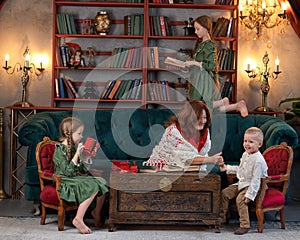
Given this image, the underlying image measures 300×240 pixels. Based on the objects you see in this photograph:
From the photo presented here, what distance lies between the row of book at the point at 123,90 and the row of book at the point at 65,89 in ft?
1.10

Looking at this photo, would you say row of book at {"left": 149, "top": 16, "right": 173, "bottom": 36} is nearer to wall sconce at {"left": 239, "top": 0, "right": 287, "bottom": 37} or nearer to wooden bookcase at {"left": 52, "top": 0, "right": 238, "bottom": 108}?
wooden bookcase at {"left": 52, "top": 0, "right": 238, "bottom": 108}

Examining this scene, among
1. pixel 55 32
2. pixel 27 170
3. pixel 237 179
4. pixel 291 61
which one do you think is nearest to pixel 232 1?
pixel 291 61

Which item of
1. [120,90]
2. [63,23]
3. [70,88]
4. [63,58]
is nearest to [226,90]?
[120,90]

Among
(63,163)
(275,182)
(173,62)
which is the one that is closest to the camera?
(63,163)

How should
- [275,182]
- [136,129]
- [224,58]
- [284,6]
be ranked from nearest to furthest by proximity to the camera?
[275,182] < [136,129] < [284,6] < [224,58]

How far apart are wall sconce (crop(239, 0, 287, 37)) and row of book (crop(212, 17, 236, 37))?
133 mm

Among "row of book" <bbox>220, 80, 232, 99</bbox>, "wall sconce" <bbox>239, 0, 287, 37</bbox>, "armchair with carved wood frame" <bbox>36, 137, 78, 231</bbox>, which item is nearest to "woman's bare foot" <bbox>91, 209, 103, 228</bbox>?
"armchair with carved wood frame" <bbox>36, 137, 78, 231</bbox>

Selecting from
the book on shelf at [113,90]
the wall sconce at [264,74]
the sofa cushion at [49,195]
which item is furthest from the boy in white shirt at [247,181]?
the book on shelf at [113,90]

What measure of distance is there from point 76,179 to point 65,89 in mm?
2345

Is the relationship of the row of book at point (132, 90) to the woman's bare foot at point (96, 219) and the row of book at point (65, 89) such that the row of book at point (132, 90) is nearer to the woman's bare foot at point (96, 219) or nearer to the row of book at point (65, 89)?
the row of book at point (65, 89)

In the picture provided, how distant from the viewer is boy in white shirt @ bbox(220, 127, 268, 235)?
4.82m

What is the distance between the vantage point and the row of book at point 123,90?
22.8 ft

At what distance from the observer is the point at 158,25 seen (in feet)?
23.0

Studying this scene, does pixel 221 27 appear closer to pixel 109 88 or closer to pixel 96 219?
pixel 109 88
